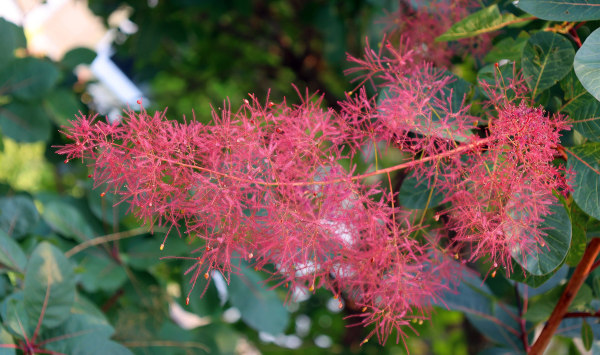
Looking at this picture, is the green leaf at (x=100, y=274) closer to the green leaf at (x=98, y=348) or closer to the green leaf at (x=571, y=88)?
the green leaf at (x=98, y=348)

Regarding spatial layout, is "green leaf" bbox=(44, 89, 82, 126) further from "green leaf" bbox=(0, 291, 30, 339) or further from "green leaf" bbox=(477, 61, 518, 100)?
"green leaf" bbox=(477, 61, 518, 100)

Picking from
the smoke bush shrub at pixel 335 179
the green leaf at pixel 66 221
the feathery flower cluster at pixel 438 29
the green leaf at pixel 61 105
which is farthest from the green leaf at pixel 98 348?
the green leaf at pixel 61 105

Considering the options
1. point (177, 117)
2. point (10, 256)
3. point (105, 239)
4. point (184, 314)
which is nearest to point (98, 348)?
point (10, 256)

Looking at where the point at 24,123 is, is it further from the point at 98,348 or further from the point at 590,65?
the point at 590,65

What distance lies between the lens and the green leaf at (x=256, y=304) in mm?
A: 1425

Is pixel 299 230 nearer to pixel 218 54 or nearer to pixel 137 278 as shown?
pixel 137 278

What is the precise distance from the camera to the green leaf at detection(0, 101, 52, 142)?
1616 mm

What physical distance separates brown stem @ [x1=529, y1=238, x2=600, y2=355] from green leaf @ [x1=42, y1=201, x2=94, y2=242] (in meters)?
1.05

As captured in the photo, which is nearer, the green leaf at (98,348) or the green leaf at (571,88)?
the green leaf at (571,88)

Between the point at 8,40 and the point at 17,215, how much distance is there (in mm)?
470

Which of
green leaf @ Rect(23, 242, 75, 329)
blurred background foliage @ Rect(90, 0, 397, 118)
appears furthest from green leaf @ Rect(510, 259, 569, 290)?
blurred background foliage @ Rect(90, 0, 397, 118)

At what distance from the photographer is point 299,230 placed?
0.71 m

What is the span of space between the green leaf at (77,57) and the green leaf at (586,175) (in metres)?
1.54

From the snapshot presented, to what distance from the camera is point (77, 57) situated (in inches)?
71.6
